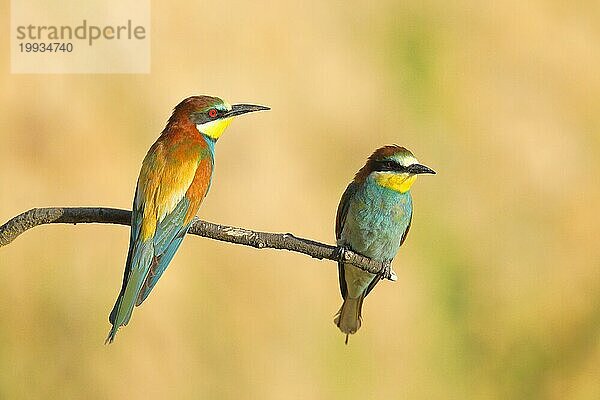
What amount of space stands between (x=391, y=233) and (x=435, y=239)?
3.80 ft

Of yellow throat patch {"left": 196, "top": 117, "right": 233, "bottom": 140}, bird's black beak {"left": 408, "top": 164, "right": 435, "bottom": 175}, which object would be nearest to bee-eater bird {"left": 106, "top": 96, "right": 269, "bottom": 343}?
yellow throat patch {"left": 196, "top": 117, "right": 233, "bottom": 140}

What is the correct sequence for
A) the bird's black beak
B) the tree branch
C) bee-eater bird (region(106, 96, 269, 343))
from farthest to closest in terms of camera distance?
the bird's black beak, bee-eater bird (region(106, 96, 269, 343)), the tree branch

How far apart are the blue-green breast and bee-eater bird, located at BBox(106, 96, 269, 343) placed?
17.7 inches

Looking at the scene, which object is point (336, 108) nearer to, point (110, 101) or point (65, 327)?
point (110, 101)

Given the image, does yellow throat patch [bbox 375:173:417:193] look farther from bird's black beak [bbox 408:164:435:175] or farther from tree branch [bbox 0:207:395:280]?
tree branch [bbox 0:207:395:280]

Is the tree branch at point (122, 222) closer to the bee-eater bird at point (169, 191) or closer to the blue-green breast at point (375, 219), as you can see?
the bee-eater bird at point (169, 191)

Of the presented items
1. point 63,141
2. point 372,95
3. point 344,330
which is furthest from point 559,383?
point 63,141

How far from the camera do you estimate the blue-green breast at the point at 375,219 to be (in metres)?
1.91

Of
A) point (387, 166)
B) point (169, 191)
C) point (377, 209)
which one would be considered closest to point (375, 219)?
point (377, 209)

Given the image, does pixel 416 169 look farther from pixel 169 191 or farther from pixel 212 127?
pixel 169 191

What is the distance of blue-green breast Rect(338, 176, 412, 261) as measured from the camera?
1911 mm

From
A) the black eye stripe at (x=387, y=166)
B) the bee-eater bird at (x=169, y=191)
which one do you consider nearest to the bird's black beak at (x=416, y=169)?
the black eye stripe at (x=387, y=166)

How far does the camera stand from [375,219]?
1.91m

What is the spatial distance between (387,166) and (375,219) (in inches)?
5.1
